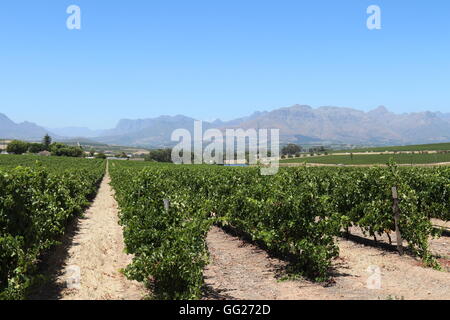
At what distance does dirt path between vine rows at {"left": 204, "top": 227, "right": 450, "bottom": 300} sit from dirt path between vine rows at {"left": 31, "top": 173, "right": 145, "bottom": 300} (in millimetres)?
2334

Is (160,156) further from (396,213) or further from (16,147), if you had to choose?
(396,213)

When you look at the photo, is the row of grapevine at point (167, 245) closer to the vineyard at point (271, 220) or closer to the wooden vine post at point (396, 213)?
the vineyard at point (271, 220)

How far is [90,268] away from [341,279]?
7084mm

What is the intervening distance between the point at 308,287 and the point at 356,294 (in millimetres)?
1190

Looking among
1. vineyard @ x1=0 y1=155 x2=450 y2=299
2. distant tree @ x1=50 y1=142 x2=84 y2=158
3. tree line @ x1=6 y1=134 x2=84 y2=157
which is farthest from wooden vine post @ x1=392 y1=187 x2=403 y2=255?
distant tree @ x1=50 y1=142 x2=84 y2=158

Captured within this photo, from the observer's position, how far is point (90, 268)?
10445mm

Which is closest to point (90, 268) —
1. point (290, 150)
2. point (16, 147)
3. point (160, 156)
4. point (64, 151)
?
point (64, 151)

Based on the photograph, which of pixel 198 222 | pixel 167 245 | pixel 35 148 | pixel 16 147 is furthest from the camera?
pixel 35 148

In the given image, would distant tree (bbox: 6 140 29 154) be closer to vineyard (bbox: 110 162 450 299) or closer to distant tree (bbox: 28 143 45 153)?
distant tree (bbox: 28 143 45 153)

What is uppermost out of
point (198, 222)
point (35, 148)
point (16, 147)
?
point (16, 147)

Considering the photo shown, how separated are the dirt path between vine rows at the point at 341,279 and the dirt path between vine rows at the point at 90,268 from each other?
2.33 meters

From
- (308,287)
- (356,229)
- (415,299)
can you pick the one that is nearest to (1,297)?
(308,287)

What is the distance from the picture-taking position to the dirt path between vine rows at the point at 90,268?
8.38 m

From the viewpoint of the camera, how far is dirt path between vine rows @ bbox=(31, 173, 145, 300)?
838 centimetres
